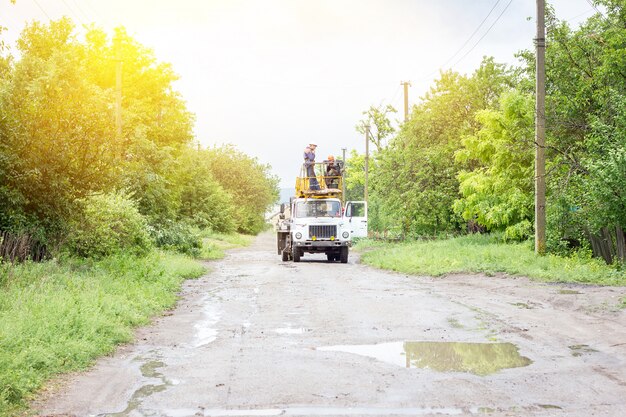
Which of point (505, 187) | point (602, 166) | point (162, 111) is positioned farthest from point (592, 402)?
point (162, 111)

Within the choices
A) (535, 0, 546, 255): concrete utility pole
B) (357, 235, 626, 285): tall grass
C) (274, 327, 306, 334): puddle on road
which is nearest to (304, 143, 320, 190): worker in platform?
(357, 235, 626, 285): tall grass

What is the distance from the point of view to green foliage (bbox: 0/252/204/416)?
762 cm

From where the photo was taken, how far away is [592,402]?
6.66 meters

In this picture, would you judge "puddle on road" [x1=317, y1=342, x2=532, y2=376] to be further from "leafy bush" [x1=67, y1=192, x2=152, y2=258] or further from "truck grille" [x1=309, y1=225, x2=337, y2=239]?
"truck grille" [x1=309, y1=225, x2=337, y2=239]

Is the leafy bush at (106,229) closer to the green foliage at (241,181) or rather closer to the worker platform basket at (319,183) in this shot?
the worker platform basket at (319,183)

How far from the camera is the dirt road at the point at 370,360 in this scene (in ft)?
21.7

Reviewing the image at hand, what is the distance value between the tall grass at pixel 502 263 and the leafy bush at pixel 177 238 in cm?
915

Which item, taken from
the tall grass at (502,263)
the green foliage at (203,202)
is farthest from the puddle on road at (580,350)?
the green foliage at (203,202)

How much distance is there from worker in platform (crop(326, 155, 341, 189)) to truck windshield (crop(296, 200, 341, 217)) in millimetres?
1106

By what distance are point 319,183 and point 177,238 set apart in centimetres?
744

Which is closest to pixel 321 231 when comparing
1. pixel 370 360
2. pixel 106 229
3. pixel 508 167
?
pixel 508 167

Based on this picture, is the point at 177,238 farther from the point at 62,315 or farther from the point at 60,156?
the point at 62,315

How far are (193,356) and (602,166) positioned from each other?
13851 mm

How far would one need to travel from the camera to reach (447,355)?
9.14 meters
